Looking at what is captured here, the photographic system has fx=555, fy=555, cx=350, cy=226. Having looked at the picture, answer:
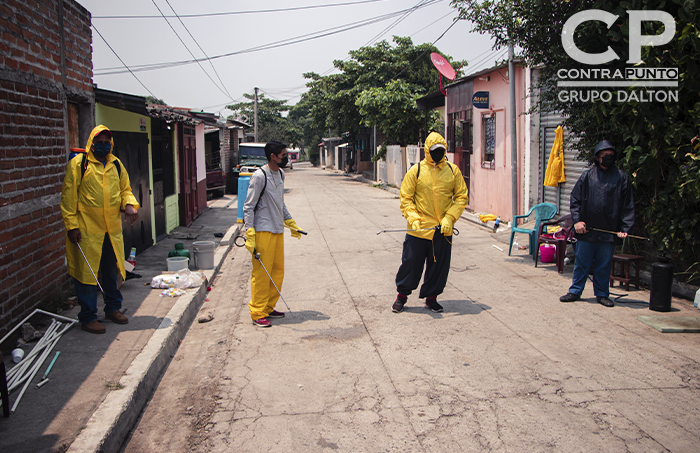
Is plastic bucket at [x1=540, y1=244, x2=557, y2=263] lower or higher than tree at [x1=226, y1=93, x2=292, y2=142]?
lower

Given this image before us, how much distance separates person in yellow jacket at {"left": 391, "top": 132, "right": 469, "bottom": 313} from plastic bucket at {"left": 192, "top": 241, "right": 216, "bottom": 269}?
3689 millimetres

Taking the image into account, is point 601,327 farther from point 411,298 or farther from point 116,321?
point 116,321

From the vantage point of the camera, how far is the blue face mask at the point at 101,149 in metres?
5.58

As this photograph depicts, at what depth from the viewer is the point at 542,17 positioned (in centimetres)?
832

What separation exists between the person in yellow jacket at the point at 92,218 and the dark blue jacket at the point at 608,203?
5.35 metres

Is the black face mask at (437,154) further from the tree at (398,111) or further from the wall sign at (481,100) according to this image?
the tree at (398,111)

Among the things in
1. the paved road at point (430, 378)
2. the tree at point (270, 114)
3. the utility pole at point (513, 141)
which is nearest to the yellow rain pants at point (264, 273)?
the paved road at point (430, 378)

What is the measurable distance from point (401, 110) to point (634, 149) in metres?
21.9

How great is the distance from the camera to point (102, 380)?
439cm

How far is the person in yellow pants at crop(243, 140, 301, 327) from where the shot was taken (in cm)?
602

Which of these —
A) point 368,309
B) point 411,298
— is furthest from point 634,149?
point 368,309

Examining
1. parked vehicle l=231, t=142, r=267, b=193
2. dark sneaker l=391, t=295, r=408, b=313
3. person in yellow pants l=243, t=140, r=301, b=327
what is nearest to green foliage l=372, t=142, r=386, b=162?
parked vehicle l=231, t=142, r=267, b=193

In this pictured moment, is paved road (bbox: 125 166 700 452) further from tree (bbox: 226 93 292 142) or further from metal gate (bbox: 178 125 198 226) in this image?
tree (bbox: 226 93 292 142)

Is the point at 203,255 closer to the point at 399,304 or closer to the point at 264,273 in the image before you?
the point at 264,273
